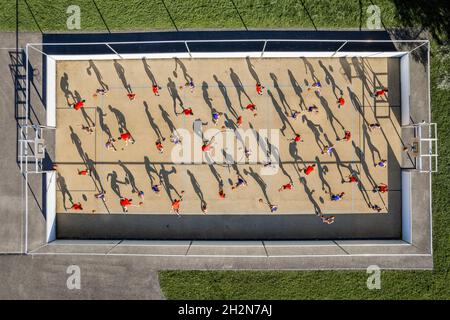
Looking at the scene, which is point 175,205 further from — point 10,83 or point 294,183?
point 10,83

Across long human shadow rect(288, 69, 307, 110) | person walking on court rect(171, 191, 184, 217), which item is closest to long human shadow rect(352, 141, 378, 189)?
long human shadow rect(288, 69, 307, 110)

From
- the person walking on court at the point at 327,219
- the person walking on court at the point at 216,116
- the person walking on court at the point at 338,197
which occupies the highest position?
the person walking on court at the point at 216,116

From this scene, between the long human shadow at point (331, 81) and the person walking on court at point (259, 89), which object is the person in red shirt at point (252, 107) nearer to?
the person walking on court at point (259, 89)

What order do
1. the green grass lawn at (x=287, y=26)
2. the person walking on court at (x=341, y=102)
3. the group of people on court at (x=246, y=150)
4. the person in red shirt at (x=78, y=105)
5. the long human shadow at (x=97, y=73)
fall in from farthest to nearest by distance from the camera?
the long human shadow at (x=97, y=73) → the person in red shirt at (x=78, y=105) → the group of people on court at (x=246, y=150) → the person walking on court at (x=341, y=102) → the green grass lawn at (x=287, y=26)

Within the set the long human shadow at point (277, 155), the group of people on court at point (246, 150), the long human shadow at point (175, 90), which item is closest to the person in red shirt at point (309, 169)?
the group of people on court at point (246, 150)

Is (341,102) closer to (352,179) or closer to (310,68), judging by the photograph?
(310,68)

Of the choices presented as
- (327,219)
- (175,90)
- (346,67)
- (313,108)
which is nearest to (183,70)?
(175,90)

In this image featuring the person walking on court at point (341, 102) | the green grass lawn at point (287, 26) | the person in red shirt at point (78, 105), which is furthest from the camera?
the person in red shirt at point (78, 105)

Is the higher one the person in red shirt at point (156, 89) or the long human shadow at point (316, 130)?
the person in red shirt at point (156, 89)
